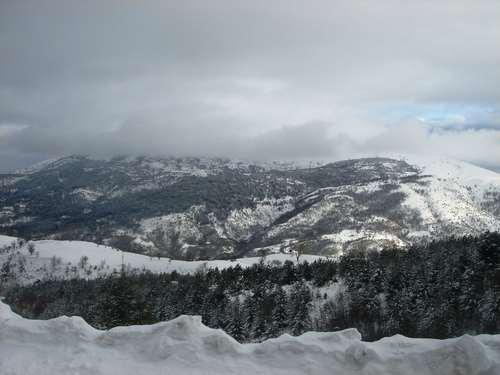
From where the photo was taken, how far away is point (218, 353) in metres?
14.9

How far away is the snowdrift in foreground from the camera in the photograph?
13.3 metres

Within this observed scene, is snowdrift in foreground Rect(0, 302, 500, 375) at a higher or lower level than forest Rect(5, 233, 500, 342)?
higher

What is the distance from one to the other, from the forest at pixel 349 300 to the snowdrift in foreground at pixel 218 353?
2910 cm

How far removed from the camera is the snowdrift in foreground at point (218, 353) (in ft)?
43.6

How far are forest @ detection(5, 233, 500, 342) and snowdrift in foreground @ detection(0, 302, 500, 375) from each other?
29100 mm

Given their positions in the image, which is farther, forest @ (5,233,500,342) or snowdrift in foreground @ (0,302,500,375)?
forest @ (5,233,500,342)

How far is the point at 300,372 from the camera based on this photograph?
45.0 feet

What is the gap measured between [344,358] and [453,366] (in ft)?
11.1

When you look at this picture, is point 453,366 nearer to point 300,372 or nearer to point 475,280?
point 300,372

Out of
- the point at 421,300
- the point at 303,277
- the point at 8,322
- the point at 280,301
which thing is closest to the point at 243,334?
the point at 280,301

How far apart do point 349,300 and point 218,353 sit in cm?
8656

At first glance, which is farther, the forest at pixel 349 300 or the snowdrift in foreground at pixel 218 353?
the forest at pixel 349 300

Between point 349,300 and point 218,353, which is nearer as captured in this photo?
point 218,353

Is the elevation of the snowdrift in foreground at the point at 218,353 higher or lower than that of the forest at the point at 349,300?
higher
